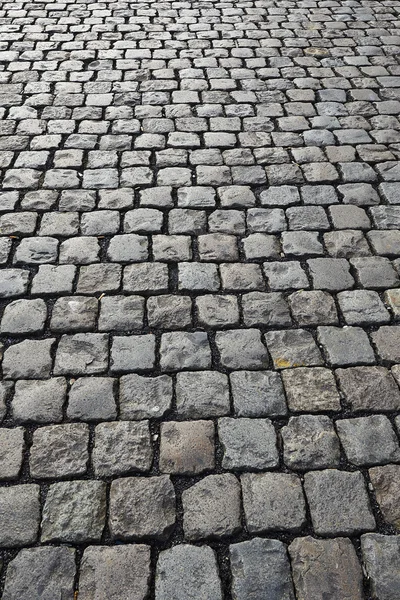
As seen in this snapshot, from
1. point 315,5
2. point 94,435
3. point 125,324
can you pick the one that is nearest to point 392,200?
point 125,324

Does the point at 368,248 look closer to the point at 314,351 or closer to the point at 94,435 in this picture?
the point at 314,351

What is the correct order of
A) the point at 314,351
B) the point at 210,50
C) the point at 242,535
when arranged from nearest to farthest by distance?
the point at 242,535 < the point at 314,351 < the point at 210,50

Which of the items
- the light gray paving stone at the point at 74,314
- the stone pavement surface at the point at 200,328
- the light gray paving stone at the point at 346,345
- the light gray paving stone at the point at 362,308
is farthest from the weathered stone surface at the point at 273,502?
the light gray paving stone at the point at 74,314

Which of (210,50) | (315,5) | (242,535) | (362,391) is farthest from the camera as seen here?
(315,5)

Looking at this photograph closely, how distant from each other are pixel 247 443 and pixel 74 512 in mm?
779

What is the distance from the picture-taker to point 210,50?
6.33 metres

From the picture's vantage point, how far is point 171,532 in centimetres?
246

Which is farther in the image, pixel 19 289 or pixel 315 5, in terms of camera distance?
pixel 315 5

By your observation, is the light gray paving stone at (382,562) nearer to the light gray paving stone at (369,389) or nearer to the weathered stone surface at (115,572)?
the light gray paving stone at (369,389)

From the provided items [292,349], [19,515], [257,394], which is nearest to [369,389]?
[292,349]

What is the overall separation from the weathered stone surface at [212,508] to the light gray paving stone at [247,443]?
3.4 inches

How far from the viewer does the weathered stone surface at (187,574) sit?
227 cm

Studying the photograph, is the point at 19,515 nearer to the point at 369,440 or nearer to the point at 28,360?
the point at 28,360

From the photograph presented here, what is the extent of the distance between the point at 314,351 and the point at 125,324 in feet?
3.26
